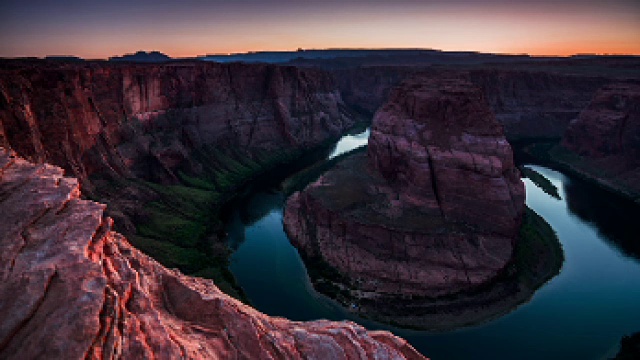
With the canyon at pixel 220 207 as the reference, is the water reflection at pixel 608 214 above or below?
below

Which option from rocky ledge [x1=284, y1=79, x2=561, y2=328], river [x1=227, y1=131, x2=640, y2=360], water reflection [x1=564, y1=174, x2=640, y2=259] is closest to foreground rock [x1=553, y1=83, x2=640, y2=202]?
water reflection [x1=564, y1=174, x2=640, y2=259]

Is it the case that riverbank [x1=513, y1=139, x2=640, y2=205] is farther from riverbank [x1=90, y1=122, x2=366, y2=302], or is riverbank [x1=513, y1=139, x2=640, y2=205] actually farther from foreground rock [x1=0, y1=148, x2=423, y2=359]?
foreground rock [x1=0, y1=148, x2=423, y2=359]

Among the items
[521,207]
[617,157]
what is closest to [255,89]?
[521,207]

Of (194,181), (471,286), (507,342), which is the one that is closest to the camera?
(507,342)

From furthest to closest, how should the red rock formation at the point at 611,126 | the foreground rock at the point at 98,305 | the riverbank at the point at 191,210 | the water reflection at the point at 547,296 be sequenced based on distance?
the red rock formation at the point at 611,126, the riverbank at the point at 191,210, the water reflection at the point at 547,296, the foreground rock at the point at 98,305

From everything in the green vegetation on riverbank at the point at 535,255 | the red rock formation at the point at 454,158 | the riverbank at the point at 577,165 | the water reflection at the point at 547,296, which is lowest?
the water reflection at the point at 547,296

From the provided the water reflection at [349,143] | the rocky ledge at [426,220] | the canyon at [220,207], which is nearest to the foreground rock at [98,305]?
the canyon at [220,207]

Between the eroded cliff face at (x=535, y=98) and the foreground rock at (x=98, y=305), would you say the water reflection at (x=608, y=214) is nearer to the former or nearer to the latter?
the eroded cliff face at (x=535, y=98)

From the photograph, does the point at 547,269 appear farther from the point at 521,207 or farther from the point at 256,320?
the point at 256,320
